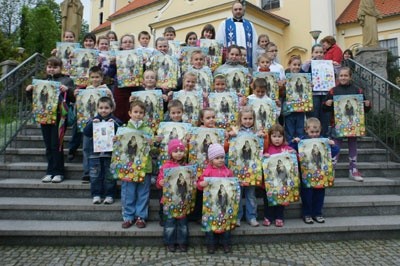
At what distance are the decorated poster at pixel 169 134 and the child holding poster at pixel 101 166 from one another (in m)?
0.76

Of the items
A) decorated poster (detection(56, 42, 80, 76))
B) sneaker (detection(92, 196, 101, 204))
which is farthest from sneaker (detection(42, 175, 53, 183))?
decorated poster (detection(56, 42, 80, 76))

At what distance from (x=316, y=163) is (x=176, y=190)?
6.46ft

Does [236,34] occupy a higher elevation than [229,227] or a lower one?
higher

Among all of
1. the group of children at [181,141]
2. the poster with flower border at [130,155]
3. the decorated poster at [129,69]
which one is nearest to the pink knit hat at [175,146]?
the group of children at [181,141]

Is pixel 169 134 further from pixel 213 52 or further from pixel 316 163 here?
pixel 213 52

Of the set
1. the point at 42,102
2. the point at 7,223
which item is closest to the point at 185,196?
the point at 7,223

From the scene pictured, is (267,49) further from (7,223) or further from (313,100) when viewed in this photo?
(7,223)

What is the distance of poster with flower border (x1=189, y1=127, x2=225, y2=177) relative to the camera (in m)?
4.80

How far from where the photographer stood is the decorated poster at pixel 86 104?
5.56 m

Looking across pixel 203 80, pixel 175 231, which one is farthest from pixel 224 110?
pixel 175 231

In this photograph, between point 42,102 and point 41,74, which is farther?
point 41,74

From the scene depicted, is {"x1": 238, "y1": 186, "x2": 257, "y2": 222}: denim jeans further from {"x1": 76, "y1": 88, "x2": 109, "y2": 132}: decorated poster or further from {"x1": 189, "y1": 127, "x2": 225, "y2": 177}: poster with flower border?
{"x1": 76, "y1": 88, "x2": 109, "y2": 132}: decorated poster

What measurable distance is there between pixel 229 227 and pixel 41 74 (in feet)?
19.9

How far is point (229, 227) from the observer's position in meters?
4.33
